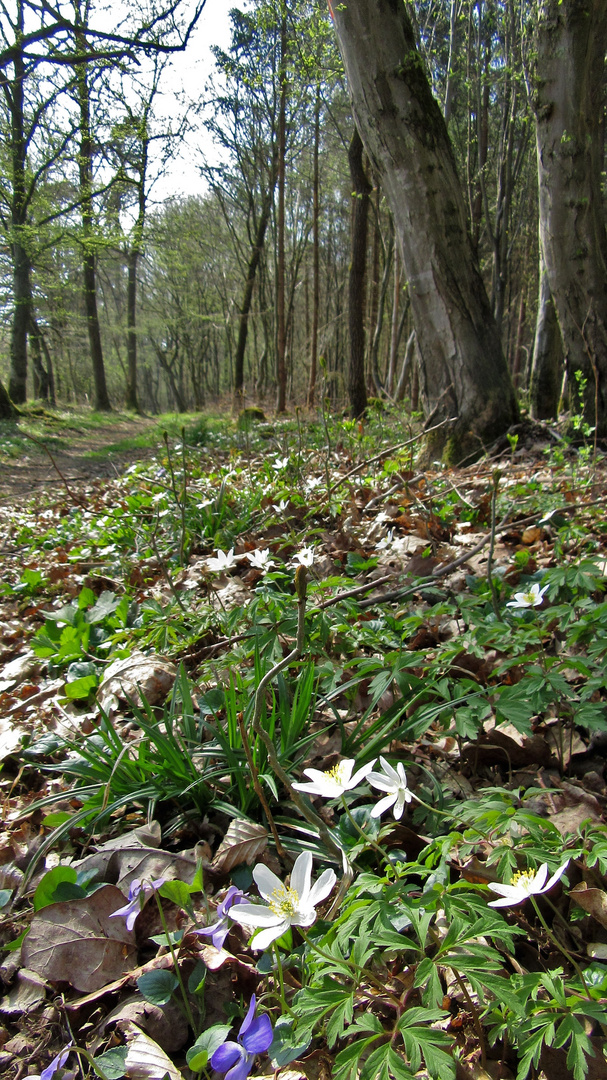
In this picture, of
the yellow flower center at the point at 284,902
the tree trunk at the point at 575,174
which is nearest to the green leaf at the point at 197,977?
the yellow flower center at the point at 284,902

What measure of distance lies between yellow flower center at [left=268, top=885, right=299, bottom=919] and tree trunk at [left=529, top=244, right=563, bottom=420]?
5.30 meters

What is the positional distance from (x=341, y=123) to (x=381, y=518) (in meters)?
18.7

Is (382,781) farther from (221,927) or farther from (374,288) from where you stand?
(374,288)

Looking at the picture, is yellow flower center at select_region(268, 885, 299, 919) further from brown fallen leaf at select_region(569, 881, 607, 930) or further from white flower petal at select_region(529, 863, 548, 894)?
brown fallen leaf at select_region(569, 881, 607, 930)

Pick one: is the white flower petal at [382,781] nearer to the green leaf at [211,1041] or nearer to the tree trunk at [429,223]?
the green leaf at [211,1041]

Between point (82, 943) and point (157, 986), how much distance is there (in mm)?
257

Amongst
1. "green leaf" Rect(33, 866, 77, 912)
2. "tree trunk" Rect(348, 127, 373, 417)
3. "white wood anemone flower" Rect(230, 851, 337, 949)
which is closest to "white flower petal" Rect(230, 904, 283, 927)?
"white wood anemone flower" Rect(230, 851, 337, 949)

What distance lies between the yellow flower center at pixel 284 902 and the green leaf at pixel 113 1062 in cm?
40

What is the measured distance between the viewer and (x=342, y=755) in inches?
58.2

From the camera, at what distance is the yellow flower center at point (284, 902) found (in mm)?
808

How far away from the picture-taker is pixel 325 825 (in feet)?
3.77

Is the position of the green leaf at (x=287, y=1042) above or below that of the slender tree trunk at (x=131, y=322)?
below

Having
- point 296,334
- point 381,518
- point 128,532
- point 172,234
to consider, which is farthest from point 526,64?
point 296,334

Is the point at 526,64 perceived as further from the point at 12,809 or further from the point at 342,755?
the point at 12,809
